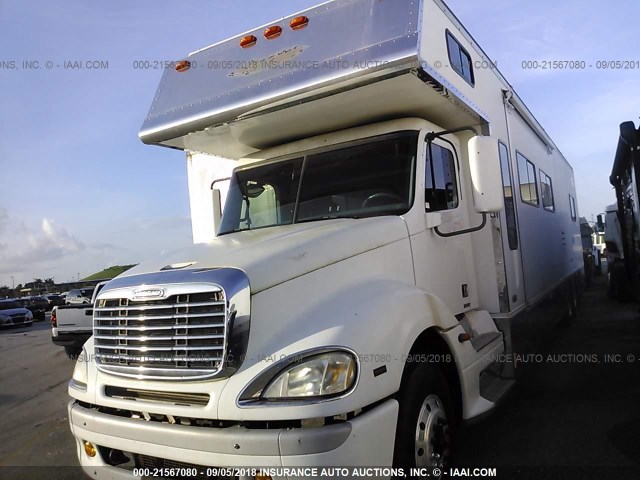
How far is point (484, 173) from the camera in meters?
3.80

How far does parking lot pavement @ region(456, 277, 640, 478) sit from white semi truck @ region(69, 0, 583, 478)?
1.52 ft

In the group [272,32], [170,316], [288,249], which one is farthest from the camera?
[272,32]

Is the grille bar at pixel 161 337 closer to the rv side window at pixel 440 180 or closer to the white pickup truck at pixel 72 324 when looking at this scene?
the rv side window at pixel 440 180

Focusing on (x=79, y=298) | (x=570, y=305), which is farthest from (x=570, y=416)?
(x=79, y=298)

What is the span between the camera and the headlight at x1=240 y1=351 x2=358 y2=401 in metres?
2.46

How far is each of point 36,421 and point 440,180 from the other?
5.35 meters

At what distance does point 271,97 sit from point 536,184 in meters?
4.74

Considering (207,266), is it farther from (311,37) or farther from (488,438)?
(488,438)

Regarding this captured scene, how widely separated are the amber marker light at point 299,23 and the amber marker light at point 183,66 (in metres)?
1.10

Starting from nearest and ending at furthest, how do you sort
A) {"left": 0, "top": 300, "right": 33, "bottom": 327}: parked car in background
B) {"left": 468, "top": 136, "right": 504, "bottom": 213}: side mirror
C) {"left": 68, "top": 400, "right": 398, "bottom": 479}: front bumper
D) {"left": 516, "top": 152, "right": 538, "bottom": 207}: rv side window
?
{"left": 68, "top": 400, "right": 398, "bottom": 479}: front bumper → {"left": 468, "top": 136, "right": 504, "bottom": 213}: side mirror → {"left": 516, "top": 152, "right": 538, "bottom": 207}: rv side window → {"left": 0, "top": 300, "right": 33, "bottom": 327}: parked car in background

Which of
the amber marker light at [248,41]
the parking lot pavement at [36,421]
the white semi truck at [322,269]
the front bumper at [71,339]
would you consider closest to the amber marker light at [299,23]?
the white semi truck at [322,269]

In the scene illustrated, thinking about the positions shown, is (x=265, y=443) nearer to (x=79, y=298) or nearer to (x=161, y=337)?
(x=161, y=337)

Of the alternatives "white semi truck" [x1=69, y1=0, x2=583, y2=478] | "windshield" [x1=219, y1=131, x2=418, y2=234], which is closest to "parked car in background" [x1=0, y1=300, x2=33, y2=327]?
"white semi truck" [x1=69, y1=0, x2=583, y2=478]

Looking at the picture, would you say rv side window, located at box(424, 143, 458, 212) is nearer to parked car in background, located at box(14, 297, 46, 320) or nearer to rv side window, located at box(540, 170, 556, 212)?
rv side window, located at box(540, 170, 556, 212)
